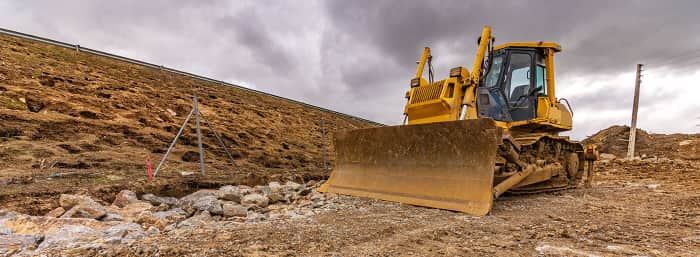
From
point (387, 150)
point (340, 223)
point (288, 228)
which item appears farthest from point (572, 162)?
point (288, 228)

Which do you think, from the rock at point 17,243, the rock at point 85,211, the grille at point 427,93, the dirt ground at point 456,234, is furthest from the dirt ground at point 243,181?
the grille at point 427,93

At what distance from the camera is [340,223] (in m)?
3.74

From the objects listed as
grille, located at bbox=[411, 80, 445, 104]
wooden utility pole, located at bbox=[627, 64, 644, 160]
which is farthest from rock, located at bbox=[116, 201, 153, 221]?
wooden utility pole, located at bbox=[627, 64, 644, 160]

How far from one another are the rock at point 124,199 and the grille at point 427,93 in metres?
4.43

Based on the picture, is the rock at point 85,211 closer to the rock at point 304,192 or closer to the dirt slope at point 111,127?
the dirt slope at point 111,127

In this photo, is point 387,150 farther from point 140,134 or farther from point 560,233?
point 140,134

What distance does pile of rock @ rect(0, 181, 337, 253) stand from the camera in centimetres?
302

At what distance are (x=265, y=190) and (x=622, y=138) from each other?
19.3m

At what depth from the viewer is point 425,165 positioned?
5062 millimetres

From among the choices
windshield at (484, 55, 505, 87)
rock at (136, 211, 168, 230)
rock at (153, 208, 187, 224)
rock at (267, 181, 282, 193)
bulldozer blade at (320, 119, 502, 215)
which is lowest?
rock at (153, 208, 187, 224)

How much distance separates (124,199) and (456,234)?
4.22 metres

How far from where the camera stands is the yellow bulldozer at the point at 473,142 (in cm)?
456

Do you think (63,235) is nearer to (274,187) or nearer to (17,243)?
(17,243)

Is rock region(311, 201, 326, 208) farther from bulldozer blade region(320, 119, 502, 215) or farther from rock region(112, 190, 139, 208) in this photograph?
rock region(112, 190, 139, 208)
